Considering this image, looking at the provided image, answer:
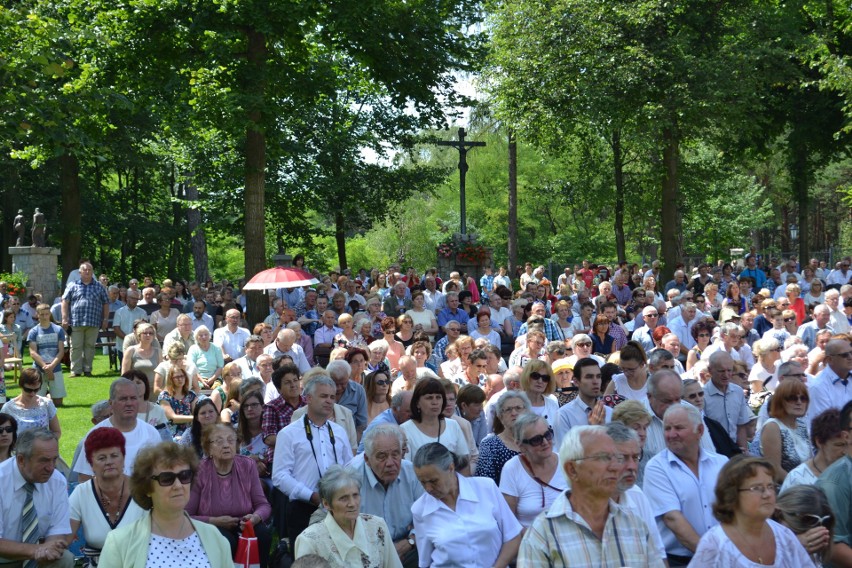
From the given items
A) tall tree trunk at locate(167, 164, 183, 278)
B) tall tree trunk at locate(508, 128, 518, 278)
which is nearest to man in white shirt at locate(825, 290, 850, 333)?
tall tree trunk at locate(508, 128, 518, 278)

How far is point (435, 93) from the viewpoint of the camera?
19734 millimetres

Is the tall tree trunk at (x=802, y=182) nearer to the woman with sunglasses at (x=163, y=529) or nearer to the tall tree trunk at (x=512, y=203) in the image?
the tall tree trunk at (x=512, y=203)

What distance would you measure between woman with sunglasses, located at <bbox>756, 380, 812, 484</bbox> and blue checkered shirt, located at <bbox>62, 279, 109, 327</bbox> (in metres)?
14.0

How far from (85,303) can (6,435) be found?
11953 millimetres

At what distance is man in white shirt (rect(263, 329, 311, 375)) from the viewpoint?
40.8ft

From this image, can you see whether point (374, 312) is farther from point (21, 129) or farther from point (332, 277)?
point (21, 129)

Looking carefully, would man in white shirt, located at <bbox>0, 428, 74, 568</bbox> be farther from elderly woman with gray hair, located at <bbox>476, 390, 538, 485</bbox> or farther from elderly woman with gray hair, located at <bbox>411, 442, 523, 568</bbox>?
elderly woman with gray hair, located at <bbox>476, 390, 538, 485</bbox>

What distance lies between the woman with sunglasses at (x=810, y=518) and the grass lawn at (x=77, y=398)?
8.29m

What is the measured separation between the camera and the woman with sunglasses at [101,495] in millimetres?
6375

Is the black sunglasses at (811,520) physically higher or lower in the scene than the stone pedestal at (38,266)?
lower

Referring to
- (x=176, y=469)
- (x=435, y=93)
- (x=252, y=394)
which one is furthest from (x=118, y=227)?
(x=176, y=469)

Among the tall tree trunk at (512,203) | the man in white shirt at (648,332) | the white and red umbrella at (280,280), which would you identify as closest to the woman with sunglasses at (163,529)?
the man in white shirt at (648,332)

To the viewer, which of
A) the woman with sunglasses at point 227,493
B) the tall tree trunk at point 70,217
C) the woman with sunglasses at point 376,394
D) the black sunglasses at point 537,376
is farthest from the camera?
the tall tree trunk at point 70,217

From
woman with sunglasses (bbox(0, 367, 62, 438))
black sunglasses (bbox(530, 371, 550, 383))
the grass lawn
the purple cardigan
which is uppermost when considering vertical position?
black sunglasses (bbox(530, 371, 550, 383))
